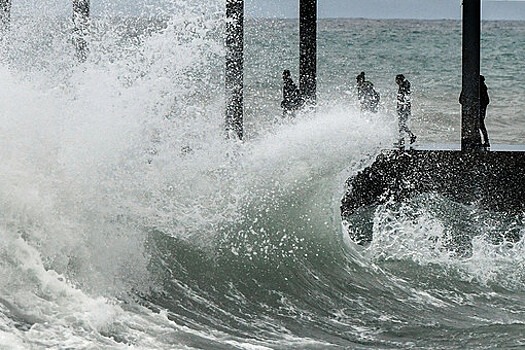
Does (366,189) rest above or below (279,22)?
below

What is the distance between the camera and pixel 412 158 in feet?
40.1

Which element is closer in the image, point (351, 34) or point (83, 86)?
point (83, 86)

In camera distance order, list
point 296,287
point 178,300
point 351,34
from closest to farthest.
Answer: point 178,300, point 296,287, point 351,34

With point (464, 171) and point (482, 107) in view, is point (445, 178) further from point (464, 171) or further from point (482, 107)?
point (482, 107)

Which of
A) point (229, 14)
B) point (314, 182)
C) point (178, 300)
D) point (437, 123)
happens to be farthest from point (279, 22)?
point (178, 300)

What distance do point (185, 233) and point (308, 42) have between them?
6313 millimetres

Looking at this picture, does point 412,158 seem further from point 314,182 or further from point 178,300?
point 178,300

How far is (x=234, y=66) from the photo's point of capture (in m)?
12.3

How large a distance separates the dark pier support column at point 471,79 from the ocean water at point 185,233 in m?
3.16

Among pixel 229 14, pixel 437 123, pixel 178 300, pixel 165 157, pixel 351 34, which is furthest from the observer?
pixel 351 34

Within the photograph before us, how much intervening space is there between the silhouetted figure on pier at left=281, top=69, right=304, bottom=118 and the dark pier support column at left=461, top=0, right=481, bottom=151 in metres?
2.04

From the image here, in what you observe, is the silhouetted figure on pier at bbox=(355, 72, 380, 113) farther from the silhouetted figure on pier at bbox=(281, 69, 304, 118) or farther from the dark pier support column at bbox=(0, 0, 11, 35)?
the dark pier support column at bbox=(0, 0, 11, 35)

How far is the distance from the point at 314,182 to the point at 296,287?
985 millimetres

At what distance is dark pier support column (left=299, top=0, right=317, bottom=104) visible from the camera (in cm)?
1253
